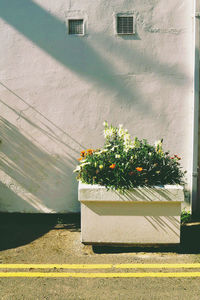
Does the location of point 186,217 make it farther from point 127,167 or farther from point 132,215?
point 127,167

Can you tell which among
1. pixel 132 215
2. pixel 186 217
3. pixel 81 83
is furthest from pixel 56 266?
pixel 81 83

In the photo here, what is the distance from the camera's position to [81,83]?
5.96 metres

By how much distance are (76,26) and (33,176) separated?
280cm

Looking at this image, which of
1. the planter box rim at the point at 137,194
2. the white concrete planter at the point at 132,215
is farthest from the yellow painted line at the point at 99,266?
the planter box rim at the point at 137,194

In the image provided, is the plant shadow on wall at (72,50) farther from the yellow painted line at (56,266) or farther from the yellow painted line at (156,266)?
the yellow painted line at (56,266)

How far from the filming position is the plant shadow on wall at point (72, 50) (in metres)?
5.89

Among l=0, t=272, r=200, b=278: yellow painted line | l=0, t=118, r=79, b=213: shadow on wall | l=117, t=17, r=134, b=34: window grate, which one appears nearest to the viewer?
l=0, t=272, r=200, b=278: yellow painted line

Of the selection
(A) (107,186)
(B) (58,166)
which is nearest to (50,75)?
(B) (58,166)

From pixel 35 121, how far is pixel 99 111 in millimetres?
1173

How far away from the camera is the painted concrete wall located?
588 cm

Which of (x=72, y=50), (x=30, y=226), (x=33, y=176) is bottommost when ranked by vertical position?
(x=30, y=226)

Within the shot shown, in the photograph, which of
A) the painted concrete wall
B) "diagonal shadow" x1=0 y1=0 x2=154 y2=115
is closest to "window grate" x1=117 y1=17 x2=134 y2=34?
the painted concrete wall

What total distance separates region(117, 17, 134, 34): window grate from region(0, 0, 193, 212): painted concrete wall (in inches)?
4.6

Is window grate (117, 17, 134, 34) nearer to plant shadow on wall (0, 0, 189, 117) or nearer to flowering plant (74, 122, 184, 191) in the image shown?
plant shadow on wall (0, 0, 189, 117)
